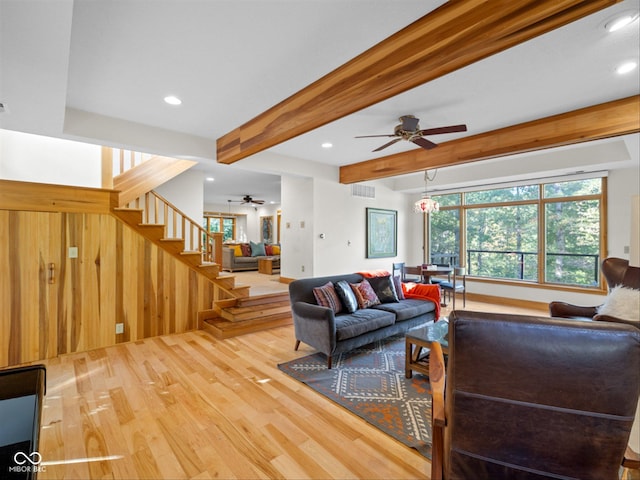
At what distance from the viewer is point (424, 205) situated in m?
5.45

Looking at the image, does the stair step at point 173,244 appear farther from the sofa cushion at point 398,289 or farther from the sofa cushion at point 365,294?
the sofa cushion at point 398,289

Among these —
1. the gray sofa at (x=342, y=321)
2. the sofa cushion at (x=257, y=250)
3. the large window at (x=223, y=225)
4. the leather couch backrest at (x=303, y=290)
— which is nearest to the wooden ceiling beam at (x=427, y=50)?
the leather couch backrest at (x=303, y=290)

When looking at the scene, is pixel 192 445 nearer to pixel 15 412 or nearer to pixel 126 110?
pixel 15 412

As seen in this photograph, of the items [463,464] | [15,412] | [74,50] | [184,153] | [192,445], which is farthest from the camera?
[184,153]

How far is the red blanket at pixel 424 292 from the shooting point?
439cm

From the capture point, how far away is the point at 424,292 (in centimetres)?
448

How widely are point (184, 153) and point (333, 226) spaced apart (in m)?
3.07

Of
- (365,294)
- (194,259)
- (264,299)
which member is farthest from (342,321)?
(194,259)

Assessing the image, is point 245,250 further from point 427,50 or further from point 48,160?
point 427,50

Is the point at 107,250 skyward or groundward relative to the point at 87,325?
skyward

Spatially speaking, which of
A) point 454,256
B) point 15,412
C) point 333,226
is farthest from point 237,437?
point 454,256

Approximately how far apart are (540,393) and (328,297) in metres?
2.59

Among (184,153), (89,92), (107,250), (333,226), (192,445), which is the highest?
(89,92)

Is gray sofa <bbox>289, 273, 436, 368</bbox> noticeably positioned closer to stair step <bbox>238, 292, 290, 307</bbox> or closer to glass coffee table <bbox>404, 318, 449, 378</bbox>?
glass coffee table <bbox>404, 318, 449, 378</bbox>
